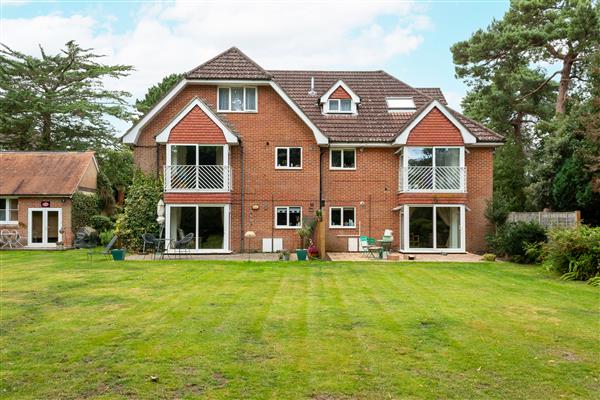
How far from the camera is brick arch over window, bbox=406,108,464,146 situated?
22.9 meters

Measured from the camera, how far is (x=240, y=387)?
17.8 feet

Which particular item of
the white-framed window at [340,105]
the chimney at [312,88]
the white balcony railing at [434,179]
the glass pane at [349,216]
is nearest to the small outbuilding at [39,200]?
the chimney at [312,88]

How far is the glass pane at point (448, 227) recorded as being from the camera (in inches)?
921

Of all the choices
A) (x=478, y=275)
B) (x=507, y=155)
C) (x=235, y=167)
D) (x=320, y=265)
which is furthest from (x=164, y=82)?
(x=478, y=275)

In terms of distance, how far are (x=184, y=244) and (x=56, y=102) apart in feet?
77.6

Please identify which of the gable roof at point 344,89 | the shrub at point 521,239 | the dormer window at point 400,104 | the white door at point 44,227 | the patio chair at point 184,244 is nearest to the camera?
the shrub at point 521,239

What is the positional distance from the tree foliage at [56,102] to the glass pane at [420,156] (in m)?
25.6

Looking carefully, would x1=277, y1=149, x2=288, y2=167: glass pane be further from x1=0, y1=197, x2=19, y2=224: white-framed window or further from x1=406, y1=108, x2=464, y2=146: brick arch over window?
x1=0, y1=197, x2=19, y2=224: white-framed window

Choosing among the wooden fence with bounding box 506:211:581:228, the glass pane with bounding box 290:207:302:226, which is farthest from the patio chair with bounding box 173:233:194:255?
the wooden fence with bounding box 506:211:581:228

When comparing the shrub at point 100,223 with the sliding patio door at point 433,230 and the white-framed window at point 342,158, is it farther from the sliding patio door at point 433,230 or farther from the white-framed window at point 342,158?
the sliding patio door at point 433,230

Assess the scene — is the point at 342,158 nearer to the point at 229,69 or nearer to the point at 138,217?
the point at 229,69

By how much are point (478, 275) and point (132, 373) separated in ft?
39.6

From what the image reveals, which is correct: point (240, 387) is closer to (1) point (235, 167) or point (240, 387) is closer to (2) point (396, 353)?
(2) point (396, 353)

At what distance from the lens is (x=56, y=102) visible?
38.0 m
